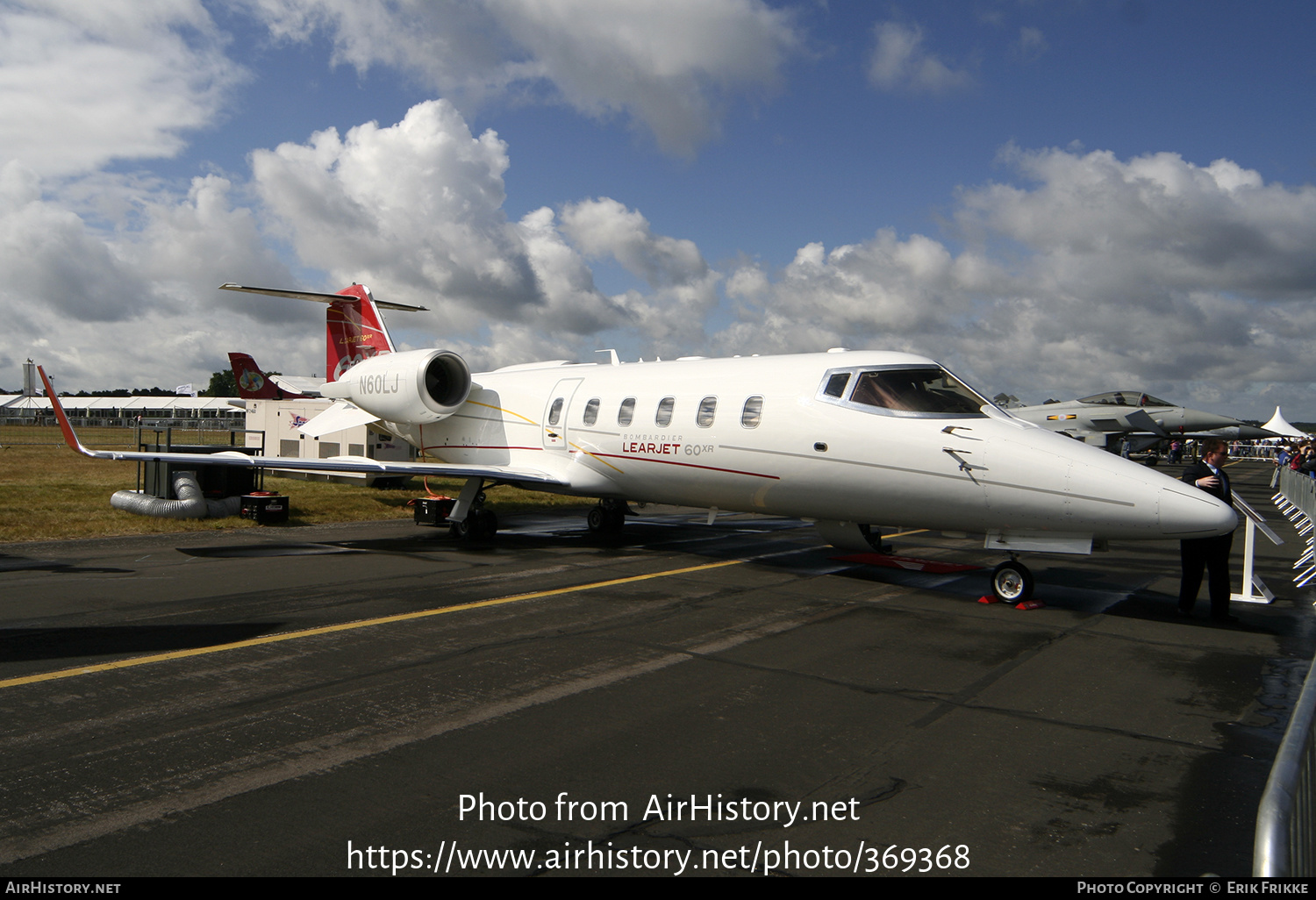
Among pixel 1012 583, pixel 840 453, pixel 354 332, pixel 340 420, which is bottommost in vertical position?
pixel 1012 583

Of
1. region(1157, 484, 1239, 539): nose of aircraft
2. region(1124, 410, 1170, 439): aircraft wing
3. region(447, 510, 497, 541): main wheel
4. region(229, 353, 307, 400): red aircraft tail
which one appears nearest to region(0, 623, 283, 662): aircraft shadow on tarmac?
region(447, 510, 497, 541): main wheel

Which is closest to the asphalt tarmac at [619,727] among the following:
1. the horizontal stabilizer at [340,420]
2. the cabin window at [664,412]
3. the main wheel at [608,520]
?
the cabin window at [664,412]

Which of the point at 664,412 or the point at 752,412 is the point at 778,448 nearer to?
the point at 752,412

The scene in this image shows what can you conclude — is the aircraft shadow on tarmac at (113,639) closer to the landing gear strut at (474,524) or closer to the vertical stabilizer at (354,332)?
the landing gear strut at (474,524)

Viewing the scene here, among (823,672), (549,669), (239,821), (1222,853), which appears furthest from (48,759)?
(1222,853)

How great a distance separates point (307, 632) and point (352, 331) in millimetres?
11255

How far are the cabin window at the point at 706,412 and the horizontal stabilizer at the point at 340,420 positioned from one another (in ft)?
24.9

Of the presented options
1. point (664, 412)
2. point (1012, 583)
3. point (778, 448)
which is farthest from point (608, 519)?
point (1012, 583)

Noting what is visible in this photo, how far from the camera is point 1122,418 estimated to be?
36250 mm

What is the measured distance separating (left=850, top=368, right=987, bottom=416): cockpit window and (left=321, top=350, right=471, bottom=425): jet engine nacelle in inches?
316

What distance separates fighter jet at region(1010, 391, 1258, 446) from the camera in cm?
3622

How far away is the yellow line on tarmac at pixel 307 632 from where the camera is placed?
597 cm

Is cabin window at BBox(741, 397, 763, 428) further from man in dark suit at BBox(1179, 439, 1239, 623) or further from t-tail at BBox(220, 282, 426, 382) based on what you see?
t-tail at BBox(220, 282, 426, 382)

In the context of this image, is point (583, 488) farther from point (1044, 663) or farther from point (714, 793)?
point (714, 793)
